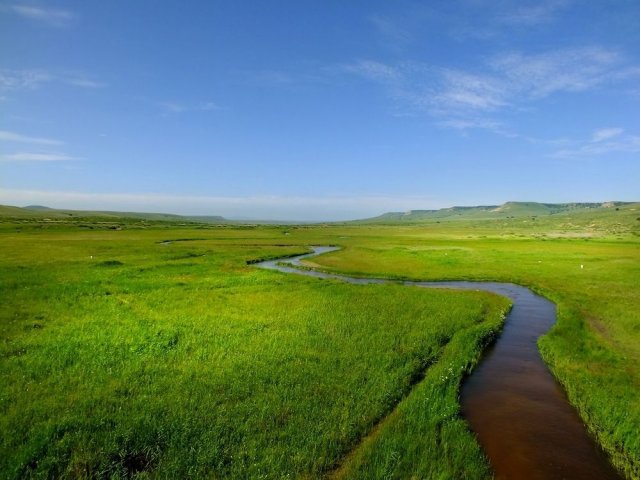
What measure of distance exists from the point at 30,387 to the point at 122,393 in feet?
11.6

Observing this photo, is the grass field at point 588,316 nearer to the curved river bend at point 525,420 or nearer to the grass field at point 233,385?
the curved river bend at point 525,420

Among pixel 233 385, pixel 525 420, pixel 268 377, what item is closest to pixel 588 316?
pixel 525 420

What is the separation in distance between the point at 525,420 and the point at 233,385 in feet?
36.9

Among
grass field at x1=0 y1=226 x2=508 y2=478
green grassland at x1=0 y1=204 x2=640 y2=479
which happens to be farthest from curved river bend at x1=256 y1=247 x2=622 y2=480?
grass field at x1=0 y1=226 x2=508 y2=478

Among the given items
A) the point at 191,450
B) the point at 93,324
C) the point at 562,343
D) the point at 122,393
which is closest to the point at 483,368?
the point at 562,343

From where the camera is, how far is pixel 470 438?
12.0 metres

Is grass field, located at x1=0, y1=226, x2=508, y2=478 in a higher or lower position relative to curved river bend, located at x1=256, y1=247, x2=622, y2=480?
higher

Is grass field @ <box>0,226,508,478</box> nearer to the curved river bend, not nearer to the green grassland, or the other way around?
the green grassland

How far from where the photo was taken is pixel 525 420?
1361cm

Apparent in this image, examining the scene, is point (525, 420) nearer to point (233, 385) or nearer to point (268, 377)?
point (268, 377)

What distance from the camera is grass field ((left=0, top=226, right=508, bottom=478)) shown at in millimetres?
10578

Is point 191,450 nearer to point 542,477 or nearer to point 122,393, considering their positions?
point 122,393

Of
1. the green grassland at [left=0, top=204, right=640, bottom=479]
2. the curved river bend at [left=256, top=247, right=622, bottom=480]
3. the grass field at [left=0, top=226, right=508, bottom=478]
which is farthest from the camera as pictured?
the curved river bend at [left=256, top=247, right=622, bottom=480]

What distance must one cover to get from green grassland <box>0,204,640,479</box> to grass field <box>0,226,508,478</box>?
0.22 feet
